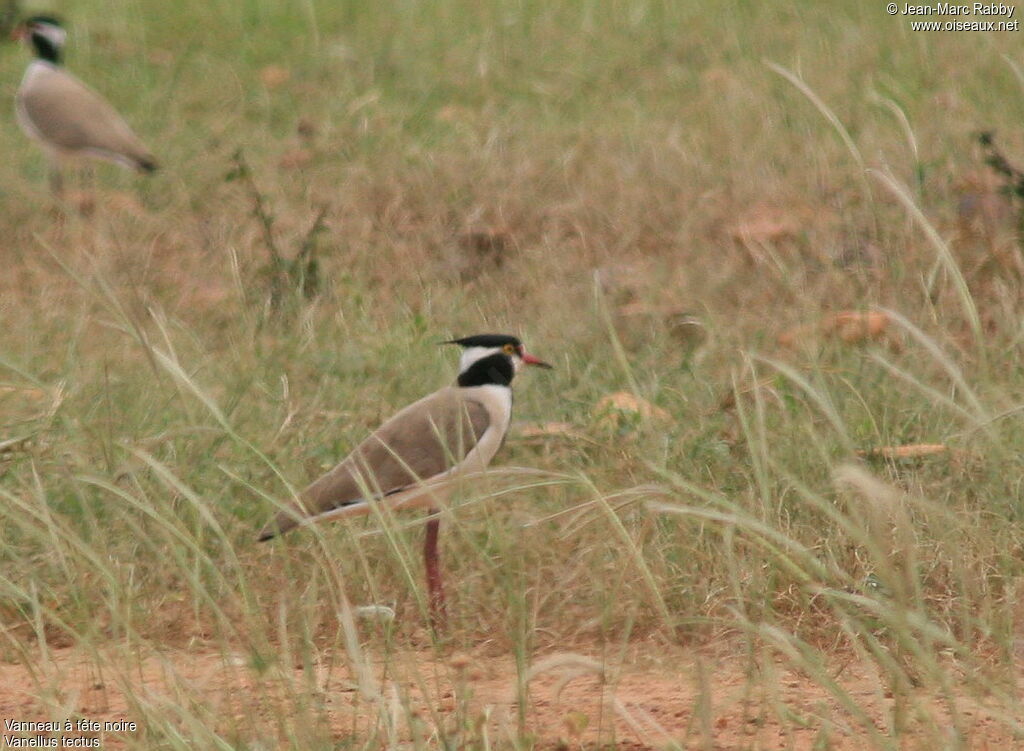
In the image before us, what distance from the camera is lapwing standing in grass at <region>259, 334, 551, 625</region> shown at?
421cm

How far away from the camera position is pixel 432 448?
445 centimetres

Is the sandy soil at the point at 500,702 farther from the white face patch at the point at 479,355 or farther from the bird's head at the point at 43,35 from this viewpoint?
the bird's head at the point at 43,35

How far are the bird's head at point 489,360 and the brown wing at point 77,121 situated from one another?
3.35m

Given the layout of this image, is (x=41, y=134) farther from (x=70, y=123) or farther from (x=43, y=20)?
(x=43, y=20)

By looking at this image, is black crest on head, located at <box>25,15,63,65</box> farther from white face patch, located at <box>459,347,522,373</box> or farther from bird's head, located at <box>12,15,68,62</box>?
white face patch, located at <box>459,347,522,373</box>

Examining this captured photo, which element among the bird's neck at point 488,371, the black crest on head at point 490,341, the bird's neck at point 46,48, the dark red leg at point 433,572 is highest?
the bird's neck at point 46,48

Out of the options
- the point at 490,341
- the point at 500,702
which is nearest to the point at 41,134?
the point at 490,341

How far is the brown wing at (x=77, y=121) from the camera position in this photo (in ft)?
25.1

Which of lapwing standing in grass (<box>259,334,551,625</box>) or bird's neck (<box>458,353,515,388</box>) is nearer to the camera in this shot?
lapwing standing in grass (<box>259,334,551,625</box>)

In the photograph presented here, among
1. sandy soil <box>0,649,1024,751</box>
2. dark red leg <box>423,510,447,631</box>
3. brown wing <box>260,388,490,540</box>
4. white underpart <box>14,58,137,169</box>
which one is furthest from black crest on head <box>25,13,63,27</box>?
sandy soil <box>0,649,1024,751</box>

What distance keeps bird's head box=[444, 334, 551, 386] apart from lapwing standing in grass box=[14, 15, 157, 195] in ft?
11.0

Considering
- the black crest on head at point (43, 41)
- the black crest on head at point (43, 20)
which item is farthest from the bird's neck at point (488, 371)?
the black crest on head at point (43, 20)

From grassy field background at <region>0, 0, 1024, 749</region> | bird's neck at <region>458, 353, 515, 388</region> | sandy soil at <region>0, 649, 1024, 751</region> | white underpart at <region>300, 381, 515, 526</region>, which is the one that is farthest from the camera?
bird's neck at <region>458, 353, 515, 388</region>

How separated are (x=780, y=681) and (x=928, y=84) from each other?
493cm
